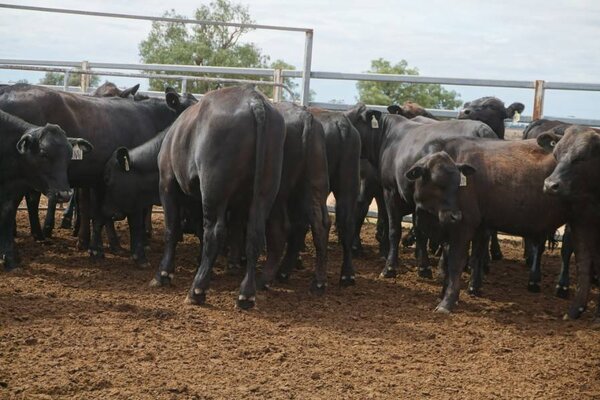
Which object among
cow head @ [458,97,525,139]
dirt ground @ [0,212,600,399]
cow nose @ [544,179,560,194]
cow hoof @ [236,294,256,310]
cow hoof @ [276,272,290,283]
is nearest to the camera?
dirt ground @ [0,212,600,399]

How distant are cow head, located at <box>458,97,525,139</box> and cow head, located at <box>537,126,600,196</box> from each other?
375cm

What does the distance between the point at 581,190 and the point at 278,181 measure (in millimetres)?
2790

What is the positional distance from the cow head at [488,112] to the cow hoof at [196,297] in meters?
5.62

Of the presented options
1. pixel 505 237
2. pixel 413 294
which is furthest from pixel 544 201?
pixel 505 237

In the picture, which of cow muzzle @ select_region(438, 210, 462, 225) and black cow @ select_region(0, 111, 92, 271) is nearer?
cow muzzle @ select_region(438, 210, 462, 225)

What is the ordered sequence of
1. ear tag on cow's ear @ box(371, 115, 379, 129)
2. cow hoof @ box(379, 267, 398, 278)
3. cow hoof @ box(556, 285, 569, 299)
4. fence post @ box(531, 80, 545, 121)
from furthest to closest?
1. fence post @ box(531, 80, 545, 121)
2. ear tag on cow's ear @ box(371, 115, 379, 129)
3. cow hoof @ box(379, 267, 398, 278)
4. cow hoof @ box(556, 285, 569, 299)

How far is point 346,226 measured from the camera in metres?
9.02

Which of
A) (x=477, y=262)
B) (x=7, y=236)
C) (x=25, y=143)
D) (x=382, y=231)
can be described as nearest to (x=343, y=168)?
(x=477, y=262)

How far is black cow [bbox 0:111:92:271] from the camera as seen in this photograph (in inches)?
344

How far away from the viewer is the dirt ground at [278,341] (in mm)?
5383

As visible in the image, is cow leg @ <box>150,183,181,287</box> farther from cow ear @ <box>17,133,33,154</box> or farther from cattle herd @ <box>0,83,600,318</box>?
cow ear @ <box>17,133,33,154</box>

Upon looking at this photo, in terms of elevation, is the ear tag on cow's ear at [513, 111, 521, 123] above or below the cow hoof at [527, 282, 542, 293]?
above

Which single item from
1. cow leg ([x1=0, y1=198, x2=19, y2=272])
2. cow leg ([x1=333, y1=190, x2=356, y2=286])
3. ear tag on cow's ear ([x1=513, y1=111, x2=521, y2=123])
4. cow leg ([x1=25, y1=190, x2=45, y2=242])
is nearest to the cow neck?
cow leg ([x1=0, y1=198, x2=19, y2=272])

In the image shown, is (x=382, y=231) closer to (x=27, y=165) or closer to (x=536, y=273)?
(x=536, y=273)
